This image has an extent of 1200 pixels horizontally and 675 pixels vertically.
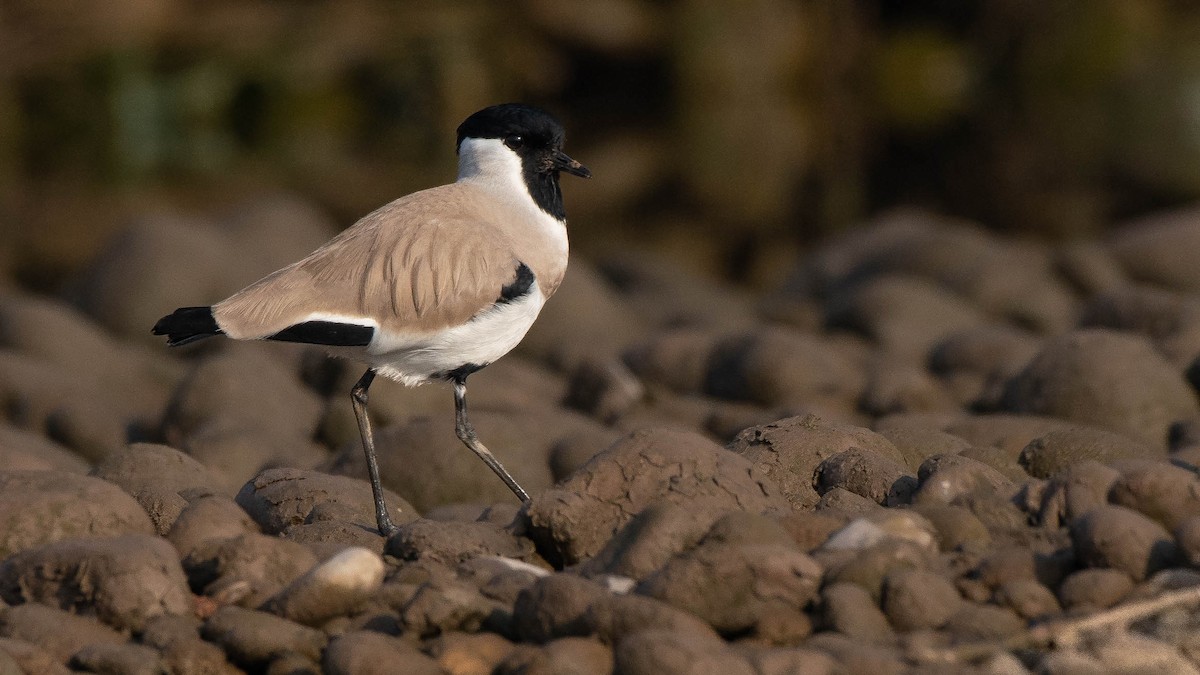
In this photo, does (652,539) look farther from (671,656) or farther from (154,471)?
(154,471)

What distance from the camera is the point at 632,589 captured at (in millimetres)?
4516

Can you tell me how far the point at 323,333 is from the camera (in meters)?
5.90

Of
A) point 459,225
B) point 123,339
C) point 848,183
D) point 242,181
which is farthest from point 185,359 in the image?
point 848,183

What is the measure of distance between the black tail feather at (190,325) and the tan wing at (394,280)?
39mm

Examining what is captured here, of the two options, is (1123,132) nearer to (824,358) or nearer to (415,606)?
(824,358)

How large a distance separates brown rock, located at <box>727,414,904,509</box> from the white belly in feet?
3.06

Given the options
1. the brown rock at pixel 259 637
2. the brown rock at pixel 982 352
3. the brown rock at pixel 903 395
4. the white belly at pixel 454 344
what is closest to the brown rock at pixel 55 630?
the brown rock at pixel 259 637

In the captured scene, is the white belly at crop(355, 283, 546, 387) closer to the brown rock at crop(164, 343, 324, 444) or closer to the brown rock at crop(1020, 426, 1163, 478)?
the brown rock at crop(1020, 426, 1163, 478)

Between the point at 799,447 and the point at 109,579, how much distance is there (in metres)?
2.26

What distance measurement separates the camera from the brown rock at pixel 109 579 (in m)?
4.55

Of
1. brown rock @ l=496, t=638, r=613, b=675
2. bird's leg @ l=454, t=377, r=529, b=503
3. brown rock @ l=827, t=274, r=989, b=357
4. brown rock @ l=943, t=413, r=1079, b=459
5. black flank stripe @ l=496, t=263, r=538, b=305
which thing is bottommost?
brown rock @ l=827, t=274, r=989, b=357

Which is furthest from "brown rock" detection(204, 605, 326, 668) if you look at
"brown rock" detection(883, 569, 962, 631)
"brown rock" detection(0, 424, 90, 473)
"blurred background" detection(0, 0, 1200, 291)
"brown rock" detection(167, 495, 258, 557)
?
"blurred background" detection(0, 0, 1200, 291)

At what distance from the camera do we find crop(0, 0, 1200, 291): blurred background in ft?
57.4

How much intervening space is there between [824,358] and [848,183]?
8.89 metres
